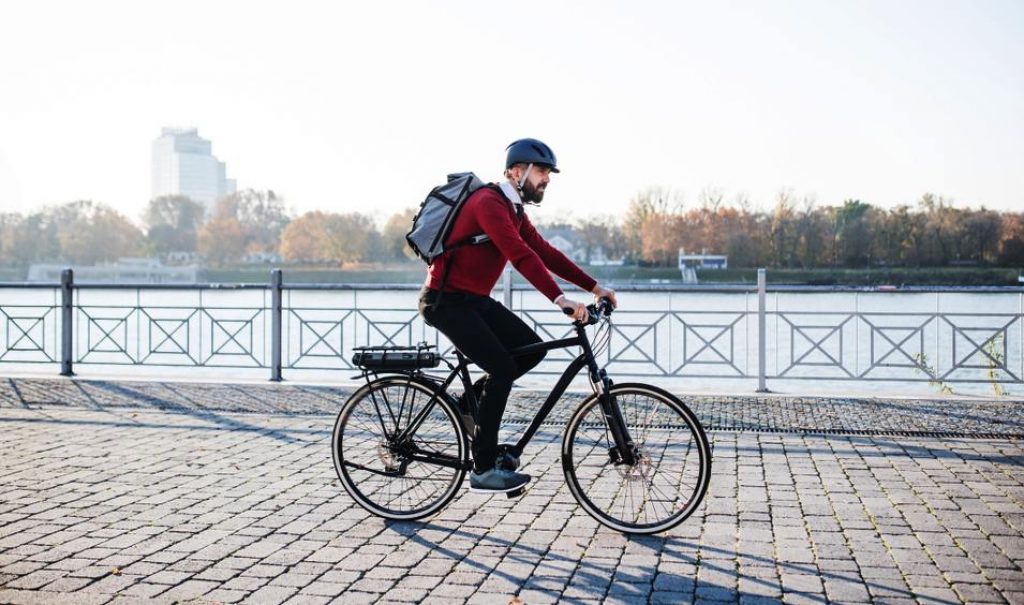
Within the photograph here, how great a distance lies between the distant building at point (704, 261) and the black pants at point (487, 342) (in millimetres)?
52253

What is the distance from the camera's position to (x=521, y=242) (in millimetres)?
4879

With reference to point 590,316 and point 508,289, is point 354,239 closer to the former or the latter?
point 508,289

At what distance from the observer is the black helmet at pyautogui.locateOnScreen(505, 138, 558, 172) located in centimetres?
514

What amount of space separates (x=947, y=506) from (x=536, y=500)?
2119mm

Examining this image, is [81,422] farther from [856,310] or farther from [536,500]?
[856,310]

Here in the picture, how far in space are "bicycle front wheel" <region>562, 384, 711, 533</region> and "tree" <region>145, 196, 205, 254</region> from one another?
416 ft

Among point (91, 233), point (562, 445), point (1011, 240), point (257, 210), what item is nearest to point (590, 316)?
point (562, 445)

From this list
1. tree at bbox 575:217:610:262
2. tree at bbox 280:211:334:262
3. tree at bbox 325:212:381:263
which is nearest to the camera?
tree at bbox 325:212:381:263

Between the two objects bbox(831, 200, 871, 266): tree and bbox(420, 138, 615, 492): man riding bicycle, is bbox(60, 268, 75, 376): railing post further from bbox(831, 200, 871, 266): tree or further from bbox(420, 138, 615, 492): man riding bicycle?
bbox(831, 200, 871, 266): tree

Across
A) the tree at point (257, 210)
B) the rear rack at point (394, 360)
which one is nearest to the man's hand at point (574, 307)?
the rear rack at point (394, 360)

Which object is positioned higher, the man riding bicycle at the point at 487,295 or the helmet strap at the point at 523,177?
the helmet strap at the point at 523,177

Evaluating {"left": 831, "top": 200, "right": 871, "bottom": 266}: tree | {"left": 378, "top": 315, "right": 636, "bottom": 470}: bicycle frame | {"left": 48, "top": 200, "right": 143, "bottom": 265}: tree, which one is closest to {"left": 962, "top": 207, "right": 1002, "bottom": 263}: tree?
{"left": 831, "top": 200, "right": 871, "bottom": 266}: tree

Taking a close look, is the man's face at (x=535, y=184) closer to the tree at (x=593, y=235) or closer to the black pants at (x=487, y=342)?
the black pants at (x=487, y=342)

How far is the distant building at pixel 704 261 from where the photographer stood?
193 feet
